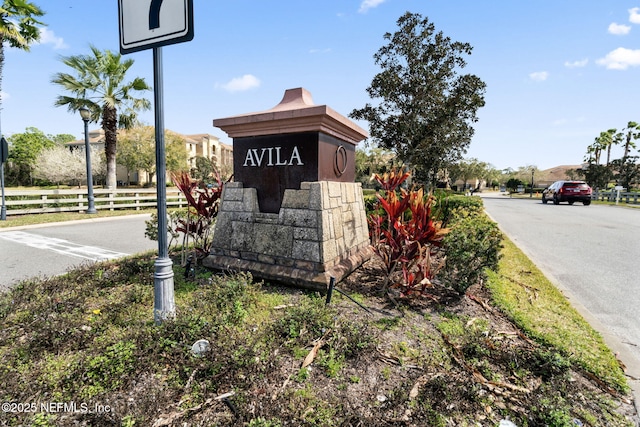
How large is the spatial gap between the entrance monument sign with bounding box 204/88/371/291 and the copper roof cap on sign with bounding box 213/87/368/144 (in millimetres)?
12

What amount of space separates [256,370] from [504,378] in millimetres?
1825

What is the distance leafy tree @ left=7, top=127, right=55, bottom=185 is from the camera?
47.1 metres

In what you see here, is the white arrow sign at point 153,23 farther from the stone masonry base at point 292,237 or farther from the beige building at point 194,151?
the beige building at point 194,151

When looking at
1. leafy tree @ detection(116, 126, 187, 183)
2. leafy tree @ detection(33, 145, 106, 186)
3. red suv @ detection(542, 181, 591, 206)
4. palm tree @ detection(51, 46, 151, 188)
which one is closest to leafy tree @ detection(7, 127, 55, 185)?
leafy tree @ detection(33, 145, 106, 186)

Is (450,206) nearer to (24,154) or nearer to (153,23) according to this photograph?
(153,23)

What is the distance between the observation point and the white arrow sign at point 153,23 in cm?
250

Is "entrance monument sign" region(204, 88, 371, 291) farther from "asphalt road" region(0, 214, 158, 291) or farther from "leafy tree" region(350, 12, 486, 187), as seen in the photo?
"leafy tree" region(350, 12, 486, 187)

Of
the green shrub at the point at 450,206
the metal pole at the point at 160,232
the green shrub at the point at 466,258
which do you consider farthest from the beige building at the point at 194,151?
the green shrub at the point at 466,258

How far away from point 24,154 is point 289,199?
67.7 meters

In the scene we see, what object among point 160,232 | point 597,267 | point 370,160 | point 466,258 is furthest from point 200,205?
point 370,160

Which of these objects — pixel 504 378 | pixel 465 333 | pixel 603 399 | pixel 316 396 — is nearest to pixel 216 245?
pixel 316 396

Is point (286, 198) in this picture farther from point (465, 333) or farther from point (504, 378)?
point (504, 378)

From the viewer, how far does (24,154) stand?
50.2 m

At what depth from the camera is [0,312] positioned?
9.73ft
